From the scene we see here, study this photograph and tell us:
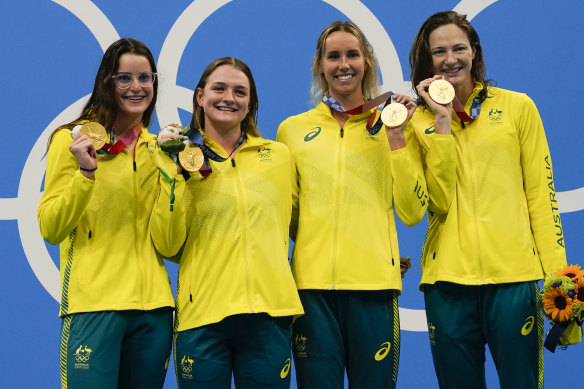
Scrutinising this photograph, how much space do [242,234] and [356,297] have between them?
540 mm

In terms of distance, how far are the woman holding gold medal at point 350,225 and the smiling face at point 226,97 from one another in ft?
1.01

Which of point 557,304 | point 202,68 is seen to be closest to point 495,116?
point 557,304

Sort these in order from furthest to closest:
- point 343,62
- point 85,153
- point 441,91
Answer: point 343,62 < point 441,91 < point 85,153

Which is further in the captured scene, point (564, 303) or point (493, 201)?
point (493, 201)

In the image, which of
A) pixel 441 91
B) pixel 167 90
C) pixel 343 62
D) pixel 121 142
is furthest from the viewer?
pixel 167 90

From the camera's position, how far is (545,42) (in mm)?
4852

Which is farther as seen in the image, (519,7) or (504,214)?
(519,7)

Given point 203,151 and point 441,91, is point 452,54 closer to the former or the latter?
point 441,91

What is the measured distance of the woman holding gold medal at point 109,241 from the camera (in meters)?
2.92

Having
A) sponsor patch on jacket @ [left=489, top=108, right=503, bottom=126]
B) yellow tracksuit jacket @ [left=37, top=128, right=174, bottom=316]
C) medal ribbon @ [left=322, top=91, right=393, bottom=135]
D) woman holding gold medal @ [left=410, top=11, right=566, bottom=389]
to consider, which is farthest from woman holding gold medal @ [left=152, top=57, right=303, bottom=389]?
sponsor patch on jacket @ [left=489, top=108, right=503, bottom=126]

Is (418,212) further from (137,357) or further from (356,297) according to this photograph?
(137,357)

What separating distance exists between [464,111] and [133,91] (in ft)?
4.55

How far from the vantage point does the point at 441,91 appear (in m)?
3.22

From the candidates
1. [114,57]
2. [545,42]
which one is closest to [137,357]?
[114,57]
